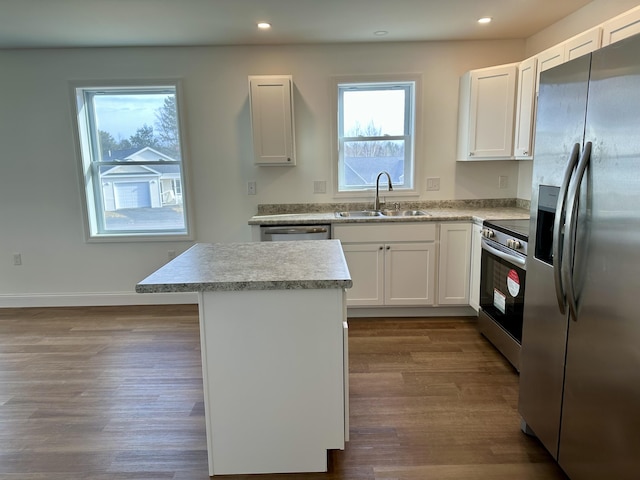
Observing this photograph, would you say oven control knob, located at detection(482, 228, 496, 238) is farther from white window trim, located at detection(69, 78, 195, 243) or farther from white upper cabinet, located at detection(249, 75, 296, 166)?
white window trim, located at detection(69, 78, 195, 243)

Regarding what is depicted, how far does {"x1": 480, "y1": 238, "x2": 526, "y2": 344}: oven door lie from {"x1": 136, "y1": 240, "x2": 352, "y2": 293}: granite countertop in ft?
3.91

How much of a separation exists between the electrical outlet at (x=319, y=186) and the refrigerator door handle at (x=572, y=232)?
259 cm

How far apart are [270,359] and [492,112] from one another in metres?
2.86

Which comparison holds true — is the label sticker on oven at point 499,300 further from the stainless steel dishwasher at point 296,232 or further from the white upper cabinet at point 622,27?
the white upper cabinet at point 622,27

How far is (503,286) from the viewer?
267cm

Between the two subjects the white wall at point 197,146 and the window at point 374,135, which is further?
the window at point 374,135

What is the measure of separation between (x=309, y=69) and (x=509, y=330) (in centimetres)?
277

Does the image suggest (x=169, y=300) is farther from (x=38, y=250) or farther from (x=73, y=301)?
(x=38, y=250)

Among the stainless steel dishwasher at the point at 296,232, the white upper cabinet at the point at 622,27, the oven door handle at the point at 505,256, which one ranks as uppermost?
the white upper cabinet at the point at 622,27

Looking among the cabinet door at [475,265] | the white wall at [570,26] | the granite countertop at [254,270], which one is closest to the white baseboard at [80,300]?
the granite countertop at [254,270]

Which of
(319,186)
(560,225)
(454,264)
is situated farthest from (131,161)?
(560,225)

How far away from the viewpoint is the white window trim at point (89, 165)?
3719 millimetres

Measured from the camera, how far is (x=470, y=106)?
3441mm

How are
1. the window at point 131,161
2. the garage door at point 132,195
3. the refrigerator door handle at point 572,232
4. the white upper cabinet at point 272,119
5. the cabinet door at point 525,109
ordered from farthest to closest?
1. the garage door at point 132,195
2. the window at point 131,161
3. the white upper cabinet at point 272,119
4. the cabinet door at point 525,109
5. the refrigerator door handle at point 572,232
